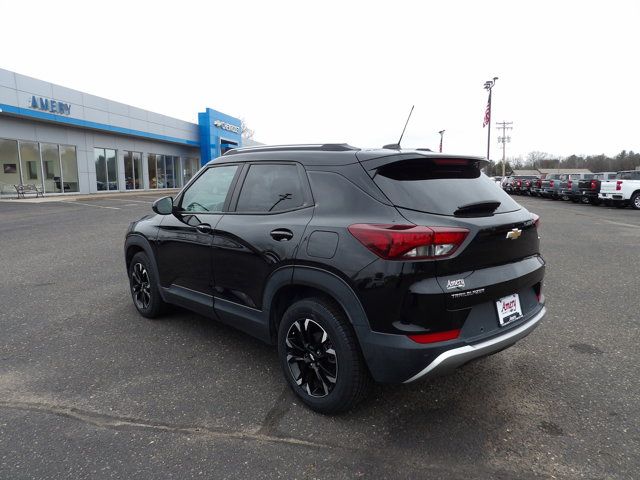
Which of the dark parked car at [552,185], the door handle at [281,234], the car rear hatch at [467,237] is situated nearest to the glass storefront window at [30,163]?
the door handle at [281,234]

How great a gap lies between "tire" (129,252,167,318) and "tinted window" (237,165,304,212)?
5.34 feet

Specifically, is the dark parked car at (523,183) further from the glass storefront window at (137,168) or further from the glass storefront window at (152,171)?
the glass storefront window at (137,168)

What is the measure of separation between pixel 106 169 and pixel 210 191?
91.9 ft

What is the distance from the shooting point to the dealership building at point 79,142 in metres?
21.5

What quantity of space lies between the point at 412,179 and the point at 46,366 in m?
3.28

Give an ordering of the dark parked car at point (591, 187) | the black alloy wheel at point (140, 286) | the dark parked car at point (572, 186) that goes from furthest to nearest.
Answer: the dark parked car at point (572, 186) → the dark parked car at point (591, 187) → the black alloy wheel at point (140, 286)

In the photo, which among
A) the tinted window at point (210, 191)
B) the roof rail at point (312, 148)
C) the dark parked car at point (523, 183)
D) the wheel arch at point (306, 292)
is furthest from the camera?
the dark parked car at point (523, 183)

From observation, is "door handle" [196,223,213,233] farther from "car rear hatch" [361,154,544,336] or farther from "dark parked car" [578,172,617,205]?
"dark parked car" [578,172,617,205]

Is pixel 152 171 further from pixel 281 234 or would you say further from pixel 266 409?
pixel 266 409

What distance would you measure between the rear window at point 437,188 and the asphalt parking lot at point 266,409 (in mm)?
Result: 1344

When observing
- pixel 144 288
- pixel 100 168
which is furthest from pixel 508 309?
pixel 100 168

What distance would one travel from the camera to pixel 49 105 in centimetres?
2272

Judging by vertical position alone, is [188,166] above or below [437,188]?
above

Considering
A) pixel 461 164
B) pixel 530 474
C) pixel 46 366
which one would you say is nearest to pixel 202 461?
pixel 530 474
